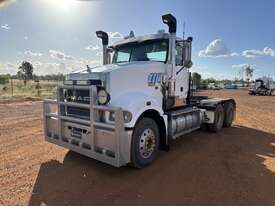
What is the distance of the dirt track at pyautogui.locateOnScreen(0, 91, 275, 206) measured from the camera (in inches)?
138

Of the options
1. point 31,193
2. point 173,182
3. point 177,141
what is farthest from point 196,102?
point 31,193

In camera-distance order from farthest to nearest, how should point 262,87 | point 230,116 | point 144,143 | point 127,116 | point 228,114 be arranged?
point 262,87, point 230,116, point 228,114, point 144,143, point 127,116

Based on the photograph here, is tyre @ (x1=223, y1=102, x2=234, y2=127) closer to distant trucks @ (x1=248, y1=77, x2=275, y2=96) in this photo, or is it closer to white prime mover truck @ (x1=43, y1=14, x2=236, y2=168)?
white prime mover truck @ (x1=43, y1=14, x2=236, y2=168)

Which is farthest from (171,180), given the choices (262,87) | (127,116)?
Result: (262,87)

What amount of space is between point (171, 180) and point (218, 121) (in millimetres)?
4952

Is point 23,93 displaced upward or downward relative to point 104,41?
downward

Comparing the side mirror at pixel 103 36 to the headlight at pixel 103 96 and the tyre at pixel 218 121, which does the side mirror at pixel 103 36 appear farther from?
the tyre at pixel 218 121

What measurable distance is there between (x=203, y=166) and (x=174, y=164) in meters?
0.62

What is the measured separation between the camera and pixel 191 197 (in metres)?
3.56

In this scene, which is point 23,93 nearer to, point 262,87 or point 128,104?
point 128,104

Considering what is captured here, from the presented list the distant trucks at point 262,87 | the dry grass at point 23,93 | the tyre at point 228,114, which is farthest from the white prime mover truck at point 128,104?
the distant trucks at point 262,87

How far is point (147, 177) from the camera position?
4.30m

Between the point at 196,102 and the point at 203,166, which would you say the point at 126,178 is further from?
the point at 196,102

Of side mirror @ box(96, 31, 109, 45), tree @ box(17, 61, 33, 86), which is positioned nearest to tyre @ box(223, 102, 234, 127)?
side mirror @ box(96, 31, 109, 45)
